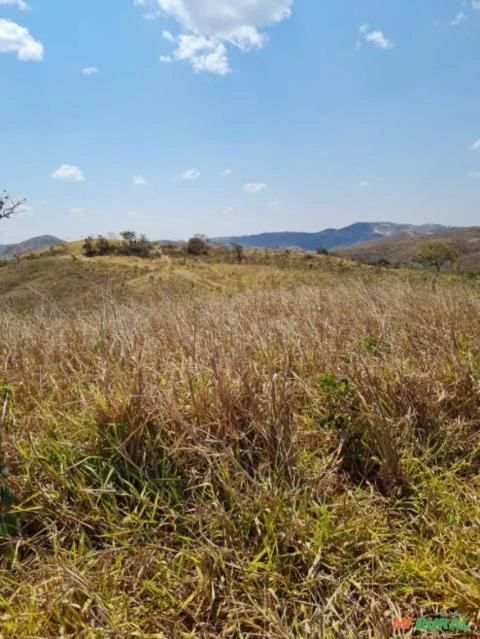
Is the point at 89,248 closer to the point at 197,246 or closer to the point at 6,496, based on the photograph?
the point at 197,246

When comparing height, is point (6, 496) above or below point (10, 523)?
above

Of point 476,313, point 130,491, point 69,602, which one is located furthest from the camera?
point 476,313

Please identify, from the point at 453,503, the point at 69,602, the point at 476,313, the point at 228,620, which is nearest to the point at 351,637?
the point at 228,620

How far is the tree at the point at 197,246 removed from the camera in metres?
59.7

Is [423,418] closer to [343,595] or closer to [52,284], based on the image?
[343,595]

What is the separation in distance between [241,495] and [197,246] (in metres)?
60.0

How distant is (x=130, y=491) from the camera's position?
79.0 inches

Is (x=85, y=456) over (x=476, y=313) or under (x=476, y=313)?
under

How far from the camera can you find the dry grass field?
1479 millimetres

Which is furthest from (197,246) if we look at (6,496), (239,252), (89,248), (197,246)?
(6,496)

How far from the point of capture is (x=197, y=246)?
197 feet

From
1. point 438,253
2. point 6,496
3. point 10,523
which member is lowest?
point 438,253

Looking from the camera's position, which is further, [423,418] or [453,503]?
[423,418]

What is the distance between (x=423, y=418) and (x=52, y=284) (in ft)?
139
